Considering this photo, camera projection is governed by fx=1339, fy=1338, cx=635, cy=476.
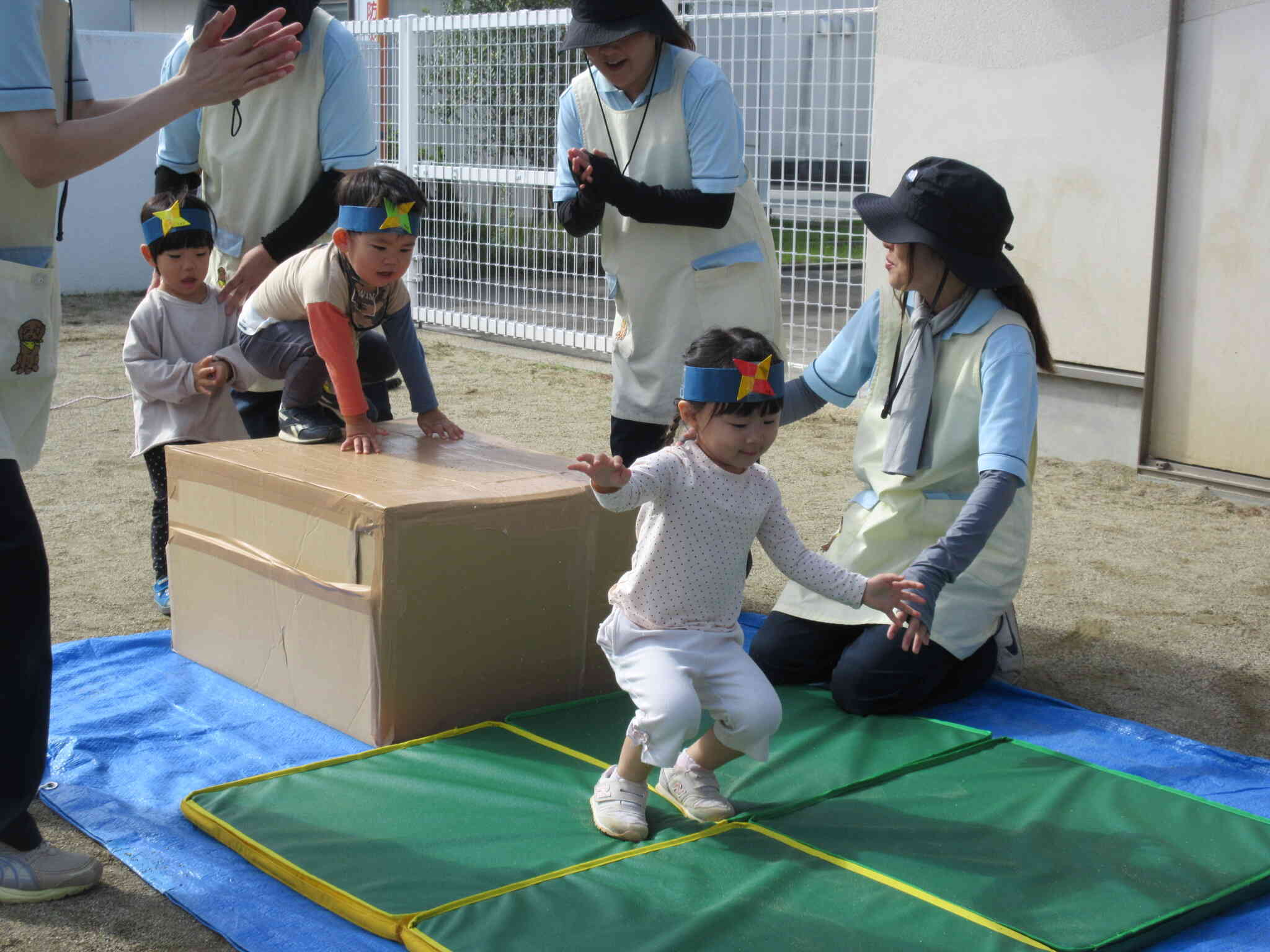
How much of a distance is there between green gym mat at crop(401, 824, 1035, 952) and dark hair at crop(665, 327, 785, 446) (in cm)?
79

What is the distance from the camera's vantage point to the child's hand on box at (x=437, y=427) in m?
3.60

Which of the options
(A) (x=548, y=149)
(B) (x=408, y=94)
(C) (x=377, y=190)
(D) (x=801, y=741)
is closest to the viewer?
(D) (x=801, y=741)

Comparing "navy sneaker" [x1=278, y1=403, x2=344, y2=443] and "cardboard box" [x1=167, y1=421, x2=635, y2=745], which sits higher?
"navy sneaker" [x1=278, y1=403, x2=344, y2=443]

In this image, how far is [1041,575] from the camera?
4332mm

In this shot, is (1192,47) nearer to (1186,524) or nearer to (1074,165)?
(1074,165)

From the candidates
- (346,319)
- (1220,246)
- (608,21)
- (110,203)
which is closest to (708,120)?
(608,21)

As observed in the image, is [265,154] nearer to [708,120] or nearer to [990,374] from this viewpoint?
[708,120]

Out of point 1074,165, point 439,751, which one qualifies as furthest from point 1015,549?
point 1074,165

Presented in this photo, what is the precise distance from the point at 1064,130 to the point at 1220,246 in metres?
0.85

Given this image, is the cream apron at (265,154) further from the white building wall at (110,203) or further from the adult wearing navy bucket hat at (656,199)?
the white building wall at (110,203)

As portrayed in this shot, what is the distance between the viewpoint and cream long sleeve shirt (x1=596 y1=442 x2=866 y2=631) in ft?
8.08

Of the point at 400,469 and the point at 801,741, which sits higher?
the point at 400,469

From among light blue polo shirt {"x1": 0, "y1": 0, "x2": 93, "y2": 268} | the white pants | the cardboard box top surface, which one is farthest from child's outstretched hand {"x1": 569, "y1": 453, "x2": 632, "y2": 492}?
light blue polo shirt {"x1": 0, "y1": 0, "x2": 93, "y2": 268}

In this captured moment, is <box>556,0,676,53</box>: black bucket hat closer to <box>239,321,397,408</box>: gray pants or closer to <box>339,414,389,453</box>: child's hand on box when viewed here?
<box>239,321,397,408</box>: gray pants
